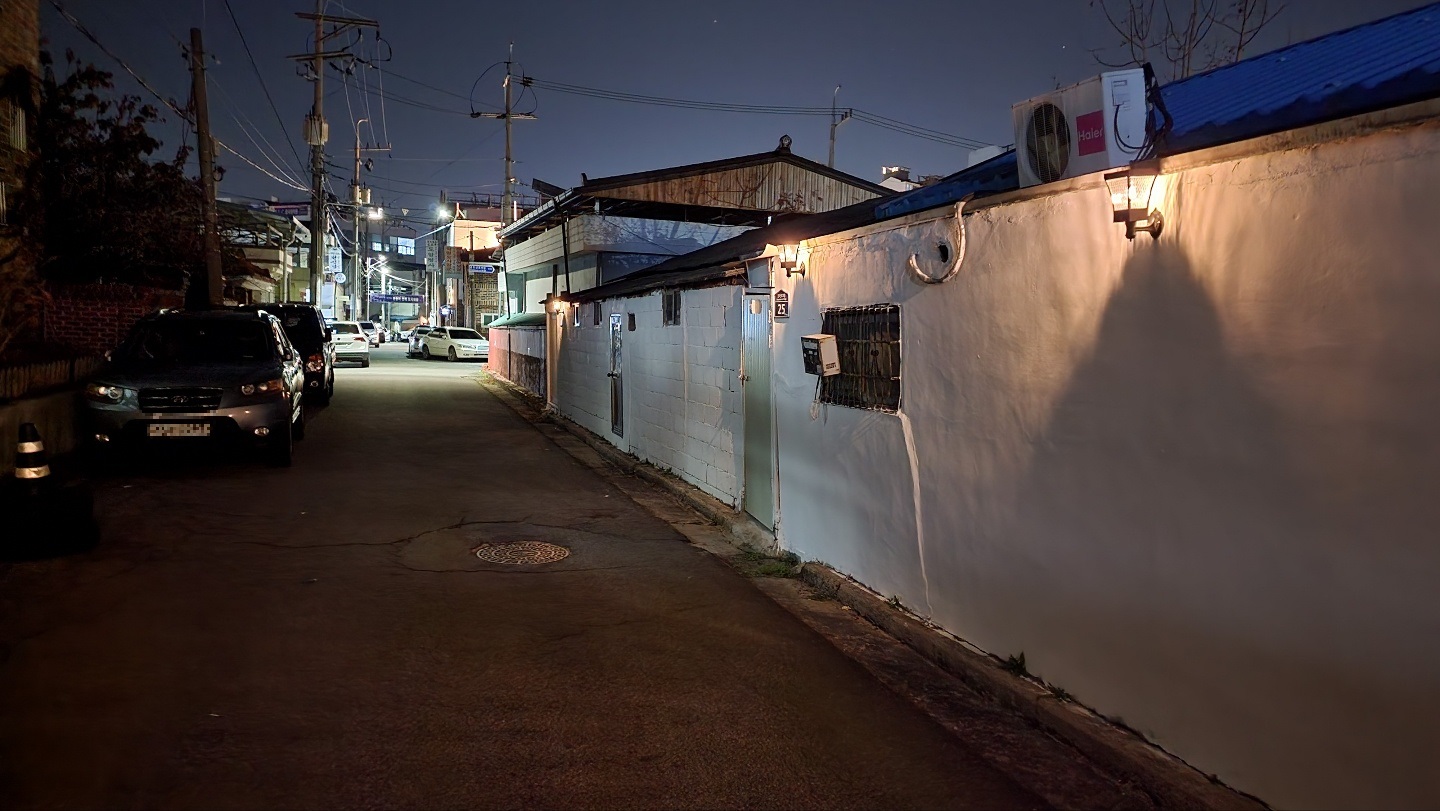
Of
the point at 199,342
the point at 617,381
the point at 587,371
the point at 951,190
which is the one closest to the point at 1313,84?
the point at 951,190

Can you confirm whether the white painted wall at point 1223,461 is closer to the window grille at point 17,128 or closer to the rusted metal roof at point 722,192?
the window grille at point 17,128

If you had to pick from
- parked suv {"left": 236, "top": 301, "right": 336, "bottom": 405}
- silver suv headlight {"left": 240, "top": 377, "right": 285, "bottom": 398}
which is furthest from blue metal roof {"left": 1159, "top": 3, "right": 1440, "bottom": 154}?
parked suv {"left": 236, "top": 301, "right": 336, "bottom": 405}

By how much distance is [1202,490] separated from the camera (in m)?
3.78

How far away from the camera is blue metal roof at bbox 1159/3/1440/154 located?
3.57m

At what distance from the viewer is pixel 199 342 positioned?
11.5 metres

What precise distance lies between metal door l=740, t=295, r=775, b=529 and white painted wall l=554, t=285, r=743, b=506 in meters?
0.31

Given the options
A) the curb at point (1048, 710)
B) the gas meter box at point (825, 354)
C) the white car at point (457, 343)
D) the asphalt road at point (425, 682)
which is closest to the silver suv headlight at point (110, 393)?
the asphalt road at point (425, 682)

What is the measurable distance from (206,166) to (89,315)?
4.54 metres

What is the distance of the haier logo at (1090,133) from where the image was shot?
4.43m

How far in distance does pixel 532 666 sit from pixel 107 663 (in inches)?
87.8

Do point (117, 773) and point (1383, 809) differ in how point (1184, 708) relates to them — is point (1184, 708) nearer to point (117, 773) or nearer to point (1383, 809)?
point (1383, 809)

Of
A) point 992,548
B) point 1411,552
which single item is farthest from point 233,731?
point 1411,552

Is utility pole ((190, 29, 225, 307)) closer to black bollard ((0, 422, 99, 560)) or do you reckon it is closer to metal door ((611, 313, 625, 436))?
metal door ((611, 313, 625, 436))

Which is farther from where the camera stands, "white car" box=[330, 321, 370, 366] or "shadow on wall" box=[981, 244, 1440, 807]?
"white car" box=[330, 321, 370, 366]
